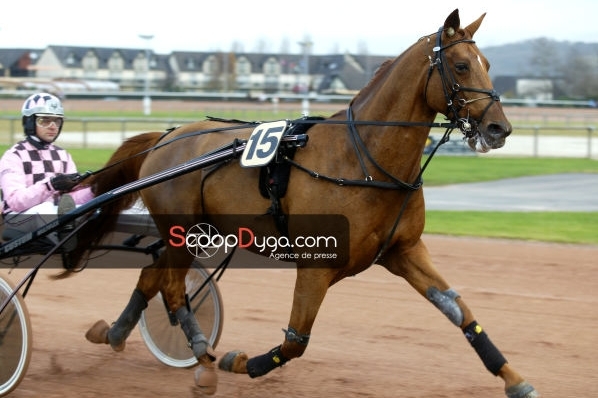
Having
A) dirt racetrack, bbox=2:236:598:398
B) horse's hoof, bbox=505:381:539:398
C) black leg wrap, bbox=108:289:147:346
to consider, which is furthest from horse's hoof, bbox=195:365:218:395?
horse's hoof, bbox=505:381:539:398

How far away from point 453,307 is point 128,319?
1934 mm

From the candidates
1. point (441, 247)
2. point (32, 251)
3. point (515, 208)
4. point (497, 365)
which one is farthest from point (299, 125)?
point (515, 208)

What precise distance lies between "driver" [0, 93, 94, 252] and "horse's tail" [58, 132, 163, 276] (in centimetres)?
7

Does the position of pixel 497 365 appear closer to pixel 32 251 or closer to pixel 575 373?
pixel 575 373

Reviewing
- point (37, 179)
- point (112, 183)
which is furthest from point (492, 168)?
point (37, 179)

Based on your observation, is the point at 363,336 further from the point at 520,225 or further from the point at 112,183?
the point at 520,225

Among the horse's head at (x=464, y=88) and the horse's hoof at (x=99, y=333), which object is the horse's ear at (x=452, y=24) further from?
the horse's hoof at (x=99, y=333)

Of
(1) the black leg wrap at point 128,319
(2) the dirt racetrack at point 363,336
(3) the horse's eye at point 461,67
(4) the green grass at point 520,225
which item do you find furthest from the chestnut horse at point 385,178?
(4) the green grass at point 520,225

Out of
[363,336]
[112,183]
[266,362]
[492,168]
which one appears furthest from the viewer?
[492,168]

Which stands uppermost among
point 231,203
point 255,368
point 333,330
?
point 231,203

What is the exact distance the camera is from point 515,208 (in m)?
11.7

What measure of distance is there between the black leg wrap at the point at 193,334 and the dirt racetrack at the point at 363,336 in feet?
0.72

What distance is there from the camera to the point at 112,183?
5129 millimetres

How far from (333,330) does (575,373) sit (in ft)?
5.08
